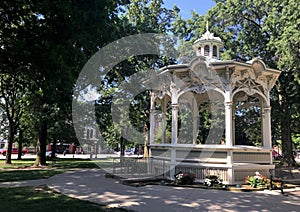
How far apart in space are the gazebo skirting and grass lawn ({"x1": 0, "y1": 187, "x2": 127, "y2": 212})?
5.27 meters

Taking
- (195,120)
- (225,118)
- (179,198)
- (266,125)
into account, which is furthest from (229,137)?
(195,120)

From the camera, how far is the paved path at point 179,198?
22.7ft

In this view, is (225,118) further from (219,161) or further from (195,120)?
(195,120)

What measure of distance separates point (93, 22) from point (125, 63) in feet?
45.9

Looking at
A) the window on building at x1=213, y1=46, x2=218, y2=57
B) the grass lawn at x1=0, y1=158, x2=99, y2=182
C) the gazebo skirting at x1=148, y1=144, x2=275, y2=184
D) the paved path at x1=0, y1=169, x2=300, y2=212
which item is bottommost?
the grass lawn at x1=0, y1=158, x2=99, y2=182

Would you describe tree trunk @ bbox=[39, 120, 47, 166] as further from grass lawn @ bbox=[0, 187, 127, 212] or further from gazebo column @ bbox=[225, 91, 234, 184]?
gazebo column @ bbox=[225, 91, 234, 184]

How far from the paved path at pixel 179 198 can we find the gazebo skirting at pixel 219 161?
1.63 m

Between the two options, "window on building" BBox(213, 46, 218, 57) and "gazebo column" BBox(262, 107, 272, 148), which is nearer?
"gazebo column" BBox(262, 107, 272, 148)

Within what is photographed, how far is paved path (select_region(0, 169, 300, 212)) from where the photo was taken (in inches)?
272

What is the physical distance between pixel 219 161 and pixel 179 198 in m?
3.82

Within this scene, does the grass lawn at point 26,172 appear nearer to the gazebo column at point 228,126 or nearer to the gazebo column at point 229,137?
the gazebo column at point 229,137

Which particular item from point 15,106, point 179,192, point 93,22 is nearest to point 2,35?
point 93,22

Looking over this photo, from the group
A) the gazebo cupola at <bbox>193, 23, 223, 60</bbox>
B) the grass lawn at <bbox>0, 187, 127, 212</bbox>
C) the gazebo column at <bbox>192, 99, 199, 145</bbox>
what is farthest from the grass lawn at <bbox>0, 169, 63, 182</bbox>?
the gazebo cupola at <bbox>193, 23, 223, 60</bbox>

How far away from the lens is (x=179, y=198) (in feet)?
26.1
